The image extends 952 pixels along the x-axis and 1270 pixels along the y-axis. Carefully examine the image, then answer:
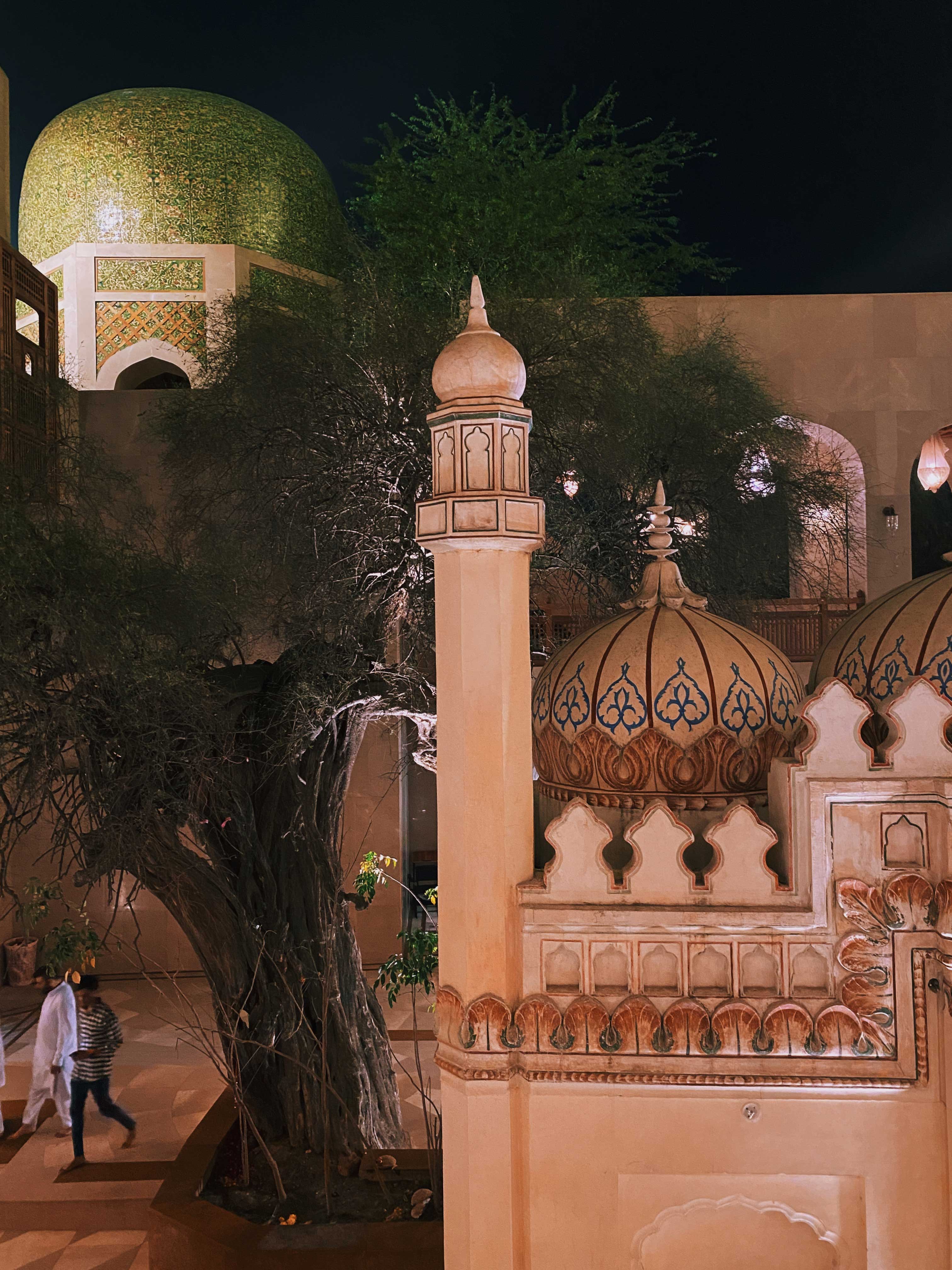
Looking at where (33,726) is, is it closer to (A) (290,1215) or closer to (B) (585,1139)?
(A) (290,1215)

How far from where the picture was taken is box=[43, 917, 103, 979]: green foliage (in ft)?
17.8

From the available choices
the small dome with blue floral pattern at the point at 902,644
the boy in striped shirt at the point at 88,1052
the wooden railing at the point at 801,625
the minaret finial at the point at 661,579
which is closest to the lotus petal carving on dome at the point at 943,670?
the small dome with blue floral pattern at the point at 902,644

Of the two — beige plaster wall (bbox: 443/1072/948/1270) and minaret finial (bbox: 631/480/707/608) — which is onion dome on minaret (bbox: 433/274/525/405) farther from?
beige plaster wall (bbox: 443/1072/948/1270)

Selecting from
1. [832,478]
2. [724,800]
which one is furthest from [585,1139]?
[832,478]

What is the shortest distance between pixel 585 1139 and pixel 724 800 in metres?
0.99

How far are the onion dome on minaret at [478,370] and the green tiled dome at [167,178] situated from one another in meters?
11.2

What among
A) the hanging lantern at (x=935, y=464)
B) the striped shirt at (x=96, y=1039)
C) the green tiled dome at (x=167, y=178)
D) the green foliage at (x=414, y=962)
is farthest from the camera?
the green tiled dome at (x=167, y=178)

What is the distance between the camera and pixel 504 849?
2471 millimetres

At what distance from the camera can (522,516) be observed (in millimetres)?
2484

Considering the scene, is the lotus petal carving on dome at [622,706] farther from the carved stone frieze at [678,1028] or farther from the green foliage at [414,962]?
the green foliage at [414,962]

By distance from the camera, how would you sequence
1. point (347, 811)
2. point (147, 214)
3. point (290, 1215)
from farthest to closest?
point (147, 214)
point (347, 811)
point (290, 1215)

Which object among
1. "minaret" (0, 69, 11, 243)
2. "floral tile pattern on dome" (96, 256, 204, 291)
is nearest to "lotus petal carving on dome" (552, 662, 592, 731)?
"minaret" (0, 69, 11, 243)

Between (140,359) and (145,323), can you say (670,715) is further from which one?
(145,323)

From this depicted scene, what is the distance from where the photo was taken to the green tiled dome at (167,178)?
12.5 m
